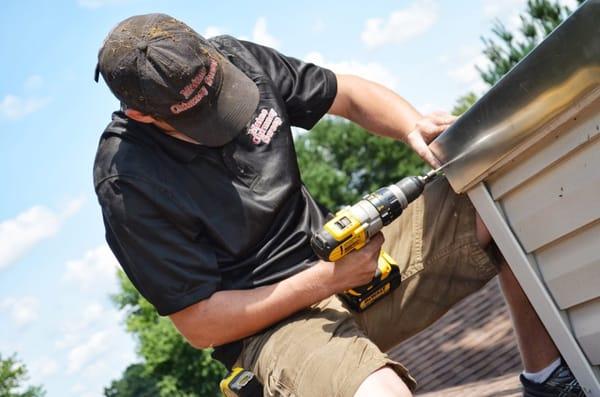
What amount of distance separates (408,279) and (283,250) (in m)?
0.49

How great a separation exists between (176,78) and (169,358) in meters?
7.30

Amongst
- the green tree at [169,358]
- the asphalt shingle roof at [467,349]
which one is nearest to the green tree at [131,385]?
the green tree at [169,358]

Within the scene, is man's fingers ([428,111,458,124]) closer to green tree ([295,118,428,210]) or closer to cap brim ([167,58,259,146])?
cap brim ([167,58,259,146])

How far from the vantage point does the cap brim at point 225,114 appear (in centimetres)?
268

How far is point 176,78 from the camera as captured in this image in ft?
8.47

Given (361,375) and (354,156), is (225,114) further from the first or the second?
(354,156)

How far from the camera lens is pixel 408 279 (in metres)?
2.88

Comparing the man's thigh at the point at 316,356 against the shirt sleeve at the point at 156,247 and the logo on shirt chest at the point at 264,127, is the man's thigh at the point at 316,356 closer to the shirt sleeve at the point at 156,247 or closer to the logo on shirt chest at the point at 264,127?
the shirt sleeve at the point at 156,247

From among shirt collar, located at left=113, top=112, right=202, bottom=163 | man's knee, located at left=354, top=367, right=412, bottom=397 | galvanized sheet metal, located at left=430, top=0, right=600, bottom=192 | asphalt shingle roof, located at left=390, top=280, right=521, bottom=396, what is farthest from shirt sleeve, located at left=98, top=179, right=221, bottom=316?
asphalt shingle roof, located at left=390, top=280, right=521, bottom=396

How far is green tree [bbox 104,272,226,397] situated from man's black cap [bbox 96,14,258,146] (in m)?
6.83

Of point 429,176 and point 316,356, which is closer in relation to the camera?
point 316,356

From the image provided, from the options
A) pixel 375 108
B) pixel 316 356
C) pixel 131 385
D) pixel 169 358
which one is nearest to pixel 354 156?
pixel 169 358

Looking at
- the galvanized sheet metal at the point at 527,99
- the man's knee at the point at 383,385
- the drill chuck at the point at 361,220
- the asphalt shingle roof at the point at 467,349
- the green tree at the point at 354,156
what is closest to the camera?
the galvanized sheet metal at the point at 527,99

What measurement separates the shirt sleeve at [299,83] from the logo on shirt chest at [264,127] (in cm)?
18
